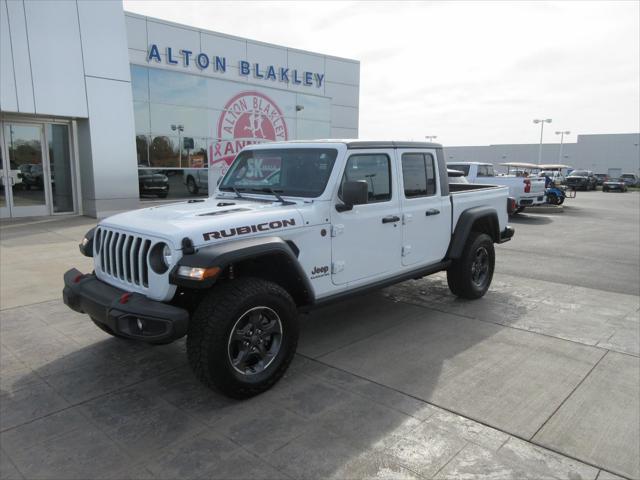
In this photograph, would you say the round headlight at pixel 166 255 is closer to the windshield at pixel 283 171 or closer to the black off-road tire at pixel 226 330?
the black off-road tire at pixel 226 330

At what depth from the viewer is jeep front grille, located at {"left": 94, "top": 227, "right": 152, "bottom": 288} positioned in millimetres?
3463

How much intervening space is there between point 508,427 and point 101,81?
13.2 m

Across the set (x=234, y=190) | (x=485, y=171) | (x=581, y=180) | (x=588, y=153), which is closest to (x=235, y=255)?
(x=234, y=190)

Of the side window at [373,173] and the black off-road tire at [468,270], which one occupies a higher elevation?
the side window at [373,173]

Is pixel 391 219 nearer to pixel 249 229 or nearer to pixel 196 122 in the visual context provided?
pixel 249 229

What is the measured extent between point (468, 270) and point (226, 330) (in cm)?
352

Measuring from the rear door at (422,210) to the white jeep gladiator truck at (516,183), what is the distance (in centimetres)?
1120

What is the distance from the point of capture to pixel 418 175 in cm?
520

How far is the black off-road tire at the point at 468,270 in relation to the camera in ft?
18.9

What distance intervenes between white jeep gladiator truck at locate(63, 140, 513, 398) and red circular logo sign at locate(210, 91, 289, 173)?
1262 centimetres

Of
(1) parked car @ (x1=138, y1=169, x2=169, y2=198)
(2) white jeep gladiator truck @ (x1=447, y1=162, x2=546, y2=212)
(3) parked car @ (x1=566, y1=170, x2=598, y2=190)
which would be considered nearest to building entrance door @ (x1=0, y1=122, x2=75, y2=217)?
(1) parked car @ (x1=138, y1=169, x2=169, y2=198)

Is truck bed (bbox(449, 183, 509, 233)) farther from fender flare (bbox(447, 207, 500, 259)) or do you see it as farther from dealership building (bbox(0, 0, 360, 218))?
dealership building (bbox(0, 0, 360, 218))

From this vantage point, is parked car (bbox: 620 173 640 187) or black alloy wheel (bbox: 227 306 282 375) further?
parked car (bbox: 620 173 640 187)

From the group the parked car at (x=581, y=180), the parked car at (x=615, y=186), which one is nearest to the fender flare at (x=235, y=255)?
the parked car at (x=581, y=180)
